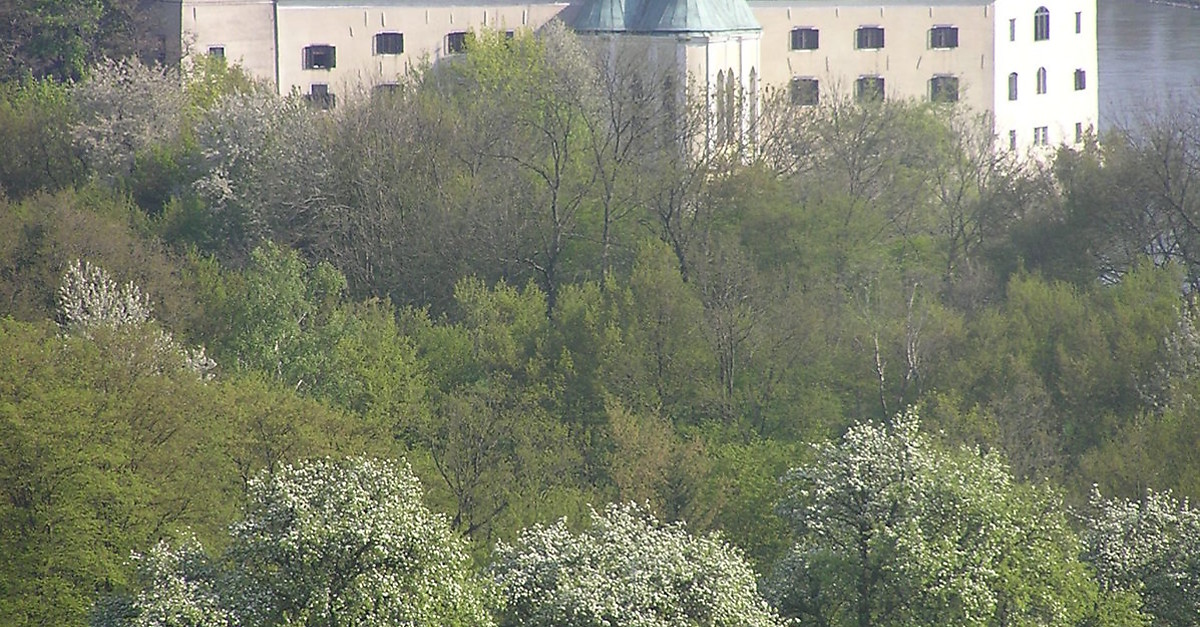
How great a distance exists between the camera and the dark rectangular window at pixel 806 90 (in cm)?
6103

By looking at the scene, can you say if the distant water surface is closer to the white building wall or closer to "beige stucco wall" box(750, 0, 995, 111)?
the white building wall

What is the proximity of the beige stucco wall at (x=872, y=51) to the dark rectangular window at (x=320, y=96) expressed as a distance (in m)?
11.5

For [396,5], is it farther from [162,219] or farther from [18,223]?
[18,223]

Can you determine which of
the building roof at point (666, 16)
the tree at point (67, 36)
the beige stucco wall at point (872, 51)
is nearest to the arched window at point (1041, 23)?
the beige stucco wall at point (872, 51)

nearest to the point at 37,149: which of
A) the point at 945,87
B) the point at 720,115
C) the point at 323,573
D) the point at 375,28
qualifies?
the point at 375,28

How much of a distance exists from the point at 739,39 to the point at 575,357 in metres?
21.0

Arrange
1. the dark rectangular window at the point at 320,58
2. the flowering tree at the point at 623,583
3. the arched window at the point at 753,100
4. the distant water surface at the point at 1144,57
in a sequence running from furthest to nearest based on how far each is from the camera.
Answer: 1. the distant water surface at the point at 1144,57
2. the dark rectangular window at the point at 320,58
3. the arched window at the point at 753,100
4. the flowering tree at the point at 623,583

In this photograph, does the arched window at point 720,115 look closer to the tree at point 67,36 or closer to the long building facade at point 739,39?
the long building facade at point 739,39

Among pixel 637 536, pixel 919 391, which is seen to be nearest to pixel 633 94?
pixel 919 391

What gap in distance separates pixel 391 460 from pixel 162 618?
7.66 metres

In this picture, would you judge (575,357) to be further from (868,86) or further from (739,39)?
(868,86)

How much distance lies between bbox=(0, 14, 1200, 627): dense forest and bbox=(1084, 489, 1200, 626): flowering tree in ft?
0.18

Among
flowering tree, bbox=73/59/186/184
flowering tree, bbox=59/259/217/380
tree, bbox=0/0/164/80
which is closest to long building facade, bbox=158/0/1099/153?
tree, bbox=0/0/164/80

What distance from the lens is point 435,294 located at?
44.5m
